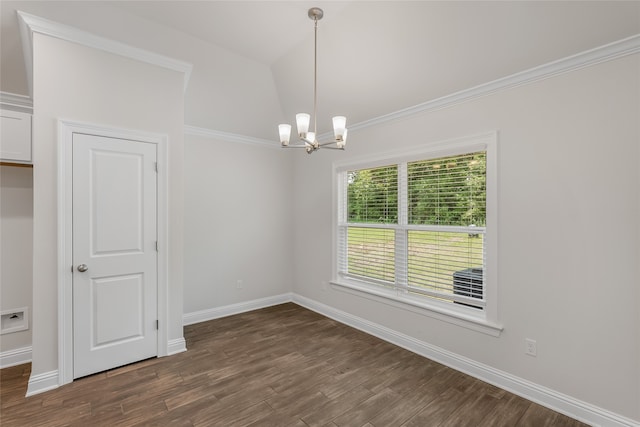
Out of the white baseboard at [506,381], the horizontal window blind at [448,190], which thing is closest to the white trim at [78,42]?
the horizontal window blind at [448,190]

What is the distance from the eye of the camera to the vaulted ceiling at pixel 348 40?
7.16 feet

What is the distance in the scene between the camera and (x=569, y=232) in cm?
228

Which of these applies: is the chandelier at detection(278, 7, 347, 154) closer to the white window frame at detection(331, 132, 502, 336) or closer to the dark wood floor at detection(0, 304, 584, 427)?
the white window frame at detection(331, 132, 502, 336)

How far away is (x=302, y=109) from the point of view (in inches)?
Answer: 163

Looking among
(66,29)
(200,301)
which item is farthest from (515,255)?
(66,29)

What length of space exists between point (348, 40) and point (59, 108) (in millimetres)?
2677

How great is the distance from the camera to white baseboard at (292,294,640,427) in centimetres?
213

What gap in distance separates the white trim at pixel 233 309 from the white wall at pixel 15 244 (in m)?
1.62

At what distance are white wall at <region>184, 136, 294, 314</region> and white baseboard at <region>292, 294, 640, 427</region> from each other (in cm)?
169

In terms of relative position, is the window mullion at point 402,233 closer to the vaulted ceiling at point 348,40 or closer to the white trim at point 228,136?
the vaulted ceiling at point 348,40

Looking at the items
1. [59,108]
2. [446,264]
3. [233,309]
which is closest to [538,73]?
[446,264]

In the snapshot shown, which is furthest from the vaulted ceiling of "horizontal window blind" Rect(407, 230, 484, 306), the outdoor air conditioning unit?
the outdoor air conditioning unit

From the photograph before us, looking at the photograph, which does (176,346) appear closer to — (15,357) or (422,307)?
(15,357)

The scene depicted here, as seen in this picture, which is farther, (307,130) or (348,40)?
(348,40)
